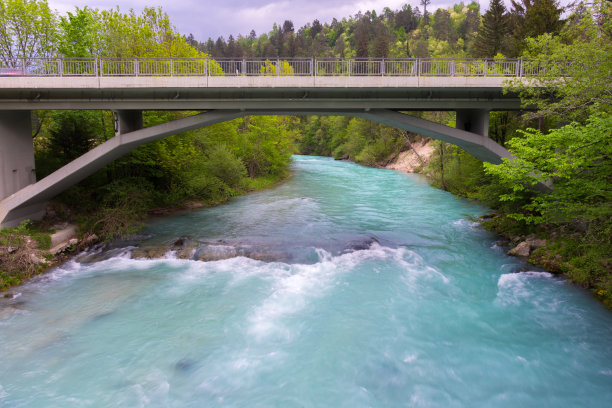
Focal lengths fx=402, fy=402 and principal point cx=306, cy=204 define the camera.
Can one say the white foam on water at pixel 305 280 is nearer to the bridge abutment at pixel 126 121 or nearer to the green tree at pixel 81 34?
the bridge abutment at pixel 126 121

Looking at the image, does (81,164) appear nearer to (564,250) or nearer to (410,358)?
(410,358)

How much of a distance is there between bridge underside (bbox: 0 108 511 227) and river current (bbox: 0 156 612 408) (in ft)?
9.24

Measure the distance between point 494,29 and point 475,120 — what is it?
22855mm

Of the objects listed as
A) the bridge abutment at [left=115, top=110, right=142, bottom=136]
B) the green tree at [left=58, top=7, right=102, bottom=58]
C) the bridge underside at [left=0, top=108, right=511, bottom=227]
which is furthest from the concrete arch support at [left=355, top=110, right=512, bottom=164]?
the green tree at [left=58, top=7, right=102, bottom=58]

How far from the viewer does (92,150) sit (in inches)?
539

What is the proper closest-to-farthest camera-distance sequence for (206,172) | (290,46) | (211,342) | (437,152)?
(211,342)
(206,172)
(437,152)
(290,46)

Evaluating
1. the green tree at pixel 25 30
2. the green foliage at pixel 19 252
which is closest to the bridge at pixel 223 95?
the green foliage at pixel 19 252

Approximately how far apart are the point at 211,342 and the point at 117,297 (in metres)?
3.55

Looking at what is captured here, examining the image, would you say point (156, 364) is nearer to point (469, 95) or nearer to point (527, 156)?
point (527, 156)

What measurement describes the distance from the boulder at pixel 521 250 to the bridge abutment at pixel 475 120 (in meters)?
3.90

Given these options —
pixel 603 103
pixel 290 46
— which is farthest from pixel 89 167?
pixel 290 46

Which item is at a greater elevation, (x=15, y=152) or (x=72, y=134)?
(x=72, y=134)

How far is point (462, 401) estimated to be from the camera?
665 cm

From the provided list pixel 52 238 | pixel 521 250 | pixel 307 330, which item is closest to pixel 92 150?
pixel 52 238
